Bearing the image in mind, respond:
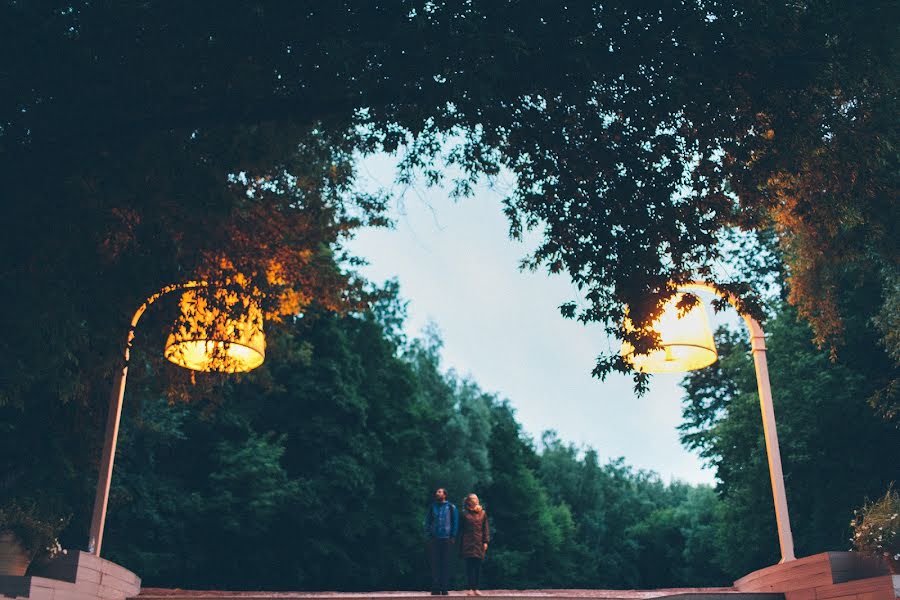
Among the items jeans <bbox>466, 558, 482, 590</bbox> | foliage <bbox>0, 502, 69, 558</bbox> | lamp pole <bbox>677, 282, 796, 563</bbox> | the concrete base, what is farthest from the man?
foliage <bbox>0, 502, 69, 558</bbox>

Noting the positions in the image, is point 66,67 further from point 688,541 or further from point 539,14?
point 688,541

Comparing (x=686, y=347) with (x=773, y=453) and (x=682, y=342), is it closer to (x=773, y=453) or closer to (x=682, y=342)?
(x=682, y=342)

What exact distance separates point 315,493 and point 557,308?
83.0 ft

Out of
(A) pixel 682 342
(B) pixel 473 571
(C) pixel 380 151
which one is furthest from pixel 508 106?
(B) pixel 473 571

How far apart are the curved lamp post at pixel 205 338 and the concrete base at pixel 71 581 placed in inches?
21.6

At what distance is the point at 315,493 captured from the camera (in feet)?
110

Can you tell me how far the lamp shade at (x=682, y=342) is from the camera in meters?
11.2

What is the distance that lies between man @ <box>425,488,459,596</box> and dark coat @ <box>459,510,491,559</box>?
32 cm

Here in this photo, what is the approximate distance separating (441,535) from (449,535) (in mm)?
155

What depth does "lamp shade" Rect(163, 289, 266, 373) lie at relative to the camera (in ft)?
40.7

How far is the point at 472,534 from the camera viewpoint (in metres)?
16.3

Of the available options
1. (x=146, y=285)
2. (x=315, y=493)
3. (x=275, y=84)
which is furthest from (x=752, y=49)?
(x=315, y=493)

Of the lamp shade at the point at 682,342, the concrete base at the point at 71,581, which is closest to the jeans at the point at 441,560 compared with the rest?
the concrete base at the point at 71,581

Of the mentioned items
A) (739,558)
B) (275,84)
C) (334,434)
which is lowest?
(739,558)
